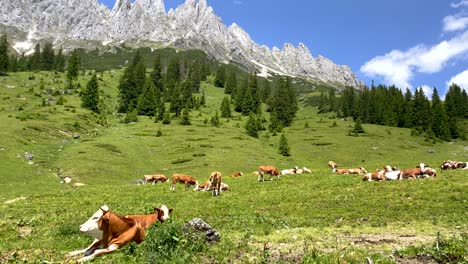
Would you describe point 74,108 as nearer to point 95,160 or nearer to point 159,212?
point 95,160

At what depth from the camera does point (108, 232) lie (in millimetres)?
12539

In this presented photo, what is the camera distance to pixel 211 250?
12.5 m

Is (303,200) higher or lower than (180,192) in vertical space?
higher

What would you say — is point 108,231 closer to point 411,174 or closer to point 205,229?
point 205,229

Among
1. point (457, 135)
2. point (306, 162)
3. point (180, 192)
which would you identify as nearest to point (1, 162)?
point (180, 192)

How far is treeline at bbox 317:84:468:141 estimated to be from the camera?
127375 millimetres

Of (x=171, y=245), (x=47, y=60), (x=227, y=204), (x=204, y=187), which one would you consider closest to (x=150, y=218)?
(x=171, y=245)

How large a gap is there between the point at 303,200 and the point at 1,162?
43.6 meters

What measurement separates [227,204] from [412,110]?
451 feet

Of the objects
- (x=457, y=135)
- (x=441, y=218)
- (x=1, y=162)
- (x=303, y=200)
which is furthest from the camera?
(x=457, y=135)

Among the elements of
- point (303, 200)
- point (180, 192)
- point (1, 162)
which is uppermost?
point (303, 200)

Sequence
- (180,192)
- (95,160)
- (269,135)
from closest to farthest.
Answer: (180,192) → (95,160) → (269,135)

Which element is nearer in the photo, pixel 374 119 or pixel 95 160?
pixel 95 160

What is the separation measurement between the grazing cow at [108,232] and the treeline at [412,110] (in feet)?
385
